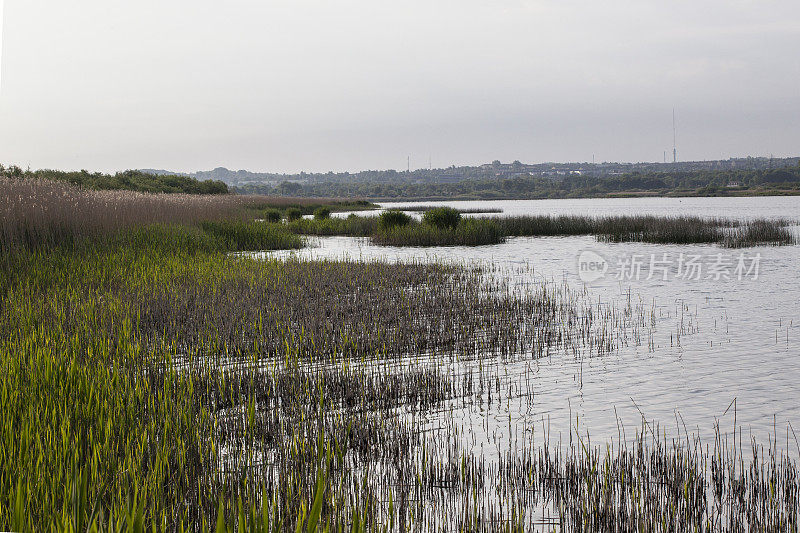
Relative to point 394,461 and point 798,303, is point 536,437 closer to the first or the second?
point 394,461

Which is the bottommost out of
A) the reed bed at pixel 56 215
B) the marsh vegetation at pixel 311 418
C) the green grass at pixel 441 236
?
the marsh vegetation at pixel 311 418

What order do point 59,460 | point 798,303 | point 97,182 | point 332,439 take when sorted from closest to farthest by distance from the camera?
point 59,460, point 332,439, point 798,303, point 97,182

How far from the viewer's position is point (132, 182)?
58.2 m

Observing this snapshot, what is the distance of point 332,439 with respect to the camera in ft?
17.2

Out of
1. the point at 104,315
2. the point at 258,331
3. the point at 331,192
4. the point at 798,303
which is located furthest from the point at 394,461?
the point at 331,192

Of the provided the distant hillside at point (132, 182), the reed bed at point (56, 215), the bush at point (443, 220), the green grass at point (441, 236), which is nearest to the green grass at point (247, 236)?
the reed bed at point (56, 215)

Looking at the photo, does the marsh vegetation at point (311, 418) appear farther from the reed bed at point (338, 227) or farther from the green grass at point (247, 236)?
the reed bed at point (338, 227)

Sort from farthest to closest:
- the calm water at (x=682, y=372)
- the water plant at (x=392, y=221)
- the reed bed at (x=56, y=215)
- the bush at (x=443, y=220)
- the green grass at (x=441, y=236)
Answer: the water plant at (x=392, y=221) → the bush at (x=443, y=220) → the green grass at (x=441, y=236) → the reed bed at (x=56, y=215) → the calm water at (x=682, y=372)

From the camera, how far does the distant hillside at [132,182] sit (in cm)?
4781

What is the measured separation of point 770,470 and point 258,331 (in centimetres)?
703

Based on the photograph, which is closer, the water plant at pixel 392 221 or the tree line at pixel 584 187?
the water plant at pixel 392 221

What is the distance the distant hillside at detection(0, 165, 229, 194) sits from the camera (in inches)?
1882

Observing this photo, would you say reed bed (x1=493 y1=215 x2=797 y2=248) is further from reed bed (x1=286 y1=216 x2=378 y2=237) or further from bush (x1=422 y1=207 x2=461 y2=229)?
reed bed (x1=286 y1=216 x2=378 y2=237)

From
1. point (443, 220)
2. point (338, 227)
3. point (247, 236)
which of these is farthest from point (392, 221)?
point (247, 236)
